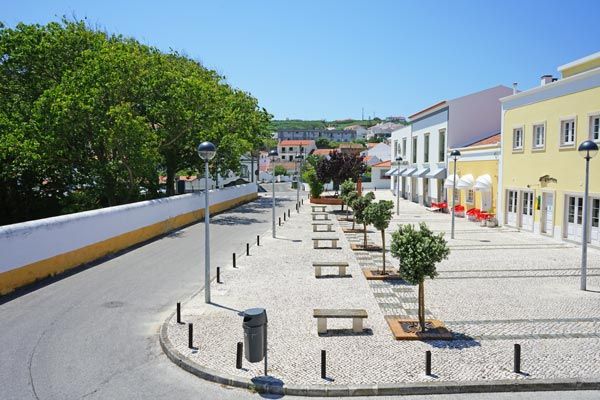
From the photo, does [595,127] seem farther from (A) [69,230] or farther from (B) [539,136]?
(A) [69,230]

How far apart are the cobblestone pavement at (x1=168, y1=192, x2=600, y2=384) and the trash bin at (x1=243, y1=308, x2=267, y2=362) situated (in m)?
0.46

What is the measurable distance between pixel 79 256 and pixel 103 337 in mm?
7072

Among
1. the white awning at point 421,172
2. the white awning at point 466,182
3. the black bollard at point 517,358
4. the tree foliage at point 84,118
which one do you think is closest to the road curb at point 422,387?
the black bollard at point 517,358

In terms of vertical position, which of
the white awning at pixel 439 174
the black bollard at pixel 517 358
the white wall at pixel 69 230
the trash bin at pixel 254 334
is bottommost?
the black bollard at pixel 517 358

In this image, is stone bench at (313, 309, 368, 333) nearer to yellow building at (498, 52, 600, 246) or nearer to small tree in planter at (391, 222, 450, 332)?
small tree in planter at (391, 222, 450, 332)

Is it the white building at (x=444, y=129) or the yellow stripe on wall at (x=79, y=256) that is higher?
the white building at (x=444, y=129)

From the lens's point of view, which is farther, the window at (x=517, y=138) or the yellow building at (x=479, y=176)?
the yellow building at (x=479, y=176)

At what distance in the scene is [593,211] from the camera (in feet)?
63.3

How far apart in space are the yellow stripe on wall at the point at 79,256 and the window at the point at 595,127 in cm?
1835

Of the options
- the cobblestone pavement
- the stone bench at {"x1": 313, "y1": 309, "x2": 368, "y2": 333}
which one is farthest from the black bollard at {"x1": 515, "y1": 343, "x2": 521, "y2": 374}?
the stone bench at {"x1": 313, "y1": 309, "x2": 368, "y2": 333}

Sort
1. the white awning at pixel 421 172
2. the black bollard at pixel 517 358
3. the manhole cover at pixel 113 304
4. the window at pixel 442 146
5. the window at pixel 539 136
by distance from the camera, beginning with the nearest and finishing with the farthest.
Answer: the black bollard at pixel 517 358
the manhole cover at pixel 113 304
the window at pixel 539 136
the window at pixel 442 146
the white awning at pixel 421 172

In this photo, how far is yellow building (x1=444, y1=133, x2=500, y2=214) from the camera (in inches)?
1104

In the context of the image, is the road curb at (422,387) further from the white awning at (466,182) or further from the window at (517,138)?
the white awning at (466,182)

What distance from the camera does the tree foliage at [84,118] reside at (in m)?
23.6
